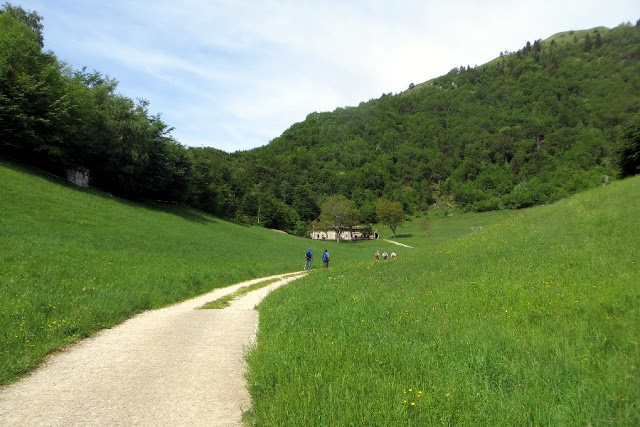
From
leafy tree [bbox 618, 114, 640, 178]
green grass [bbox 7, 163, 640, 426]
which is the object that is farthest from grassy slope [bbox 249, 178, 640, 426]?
leafy tree [bbox 618, 114, 640, 178]

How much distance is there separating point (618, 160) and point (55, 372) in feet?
149

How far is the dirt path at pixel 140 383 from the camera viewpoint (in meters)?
5.25

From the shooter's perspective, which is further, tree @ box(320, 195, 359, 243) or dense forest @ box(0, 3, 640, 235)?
tree @ box(320, 195, 359, 243)

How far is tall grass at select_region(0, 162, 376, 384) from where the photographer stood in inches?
361

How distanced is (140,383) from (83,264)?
1220 cm

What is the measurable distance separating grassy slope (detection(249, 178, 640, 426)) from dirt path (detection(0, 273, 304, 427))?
61 cm

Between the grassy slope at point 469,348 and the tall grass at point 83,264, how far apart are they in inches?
179

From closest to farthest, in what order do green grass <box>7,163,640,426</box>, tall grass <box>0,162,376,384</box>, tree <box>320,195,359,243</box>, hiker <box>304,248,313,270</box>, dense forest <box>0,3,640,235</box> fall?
1. green grass <box>7,163,640,426</box>
2. tall grass <box>0,162,376,384</box>
3. hiker <box>304,248,313,270</box>
4. dense forest <box>0,3,640,235</box>
5. tree <box>320,195,359,243</box>

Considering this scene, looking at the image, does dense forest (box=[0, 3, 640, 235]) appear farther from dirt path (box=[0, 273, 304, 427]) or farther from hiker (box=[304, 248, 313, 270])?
dirt path (box=[0, 273, 304, 427])

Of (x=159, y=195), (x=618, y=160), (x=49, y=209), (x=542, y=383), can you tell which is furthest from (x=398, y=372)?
(x=159, y=195)

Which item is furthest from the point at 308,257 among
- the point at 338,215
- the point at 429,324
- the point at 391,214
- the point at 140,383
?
the point at 391,214

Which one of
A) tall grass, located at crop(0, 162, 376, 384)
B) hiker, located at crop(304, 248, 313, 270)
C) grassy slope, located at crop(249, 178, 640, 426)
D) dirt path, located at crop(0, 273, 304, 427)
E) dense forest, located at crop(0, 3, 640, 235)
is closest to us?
grassy slope, located at crop(249, 178, 640, 426)

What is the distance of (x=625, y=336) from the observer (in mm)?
6699

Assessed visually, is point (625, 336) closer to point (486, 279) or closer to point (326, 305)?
point (486, 279)
